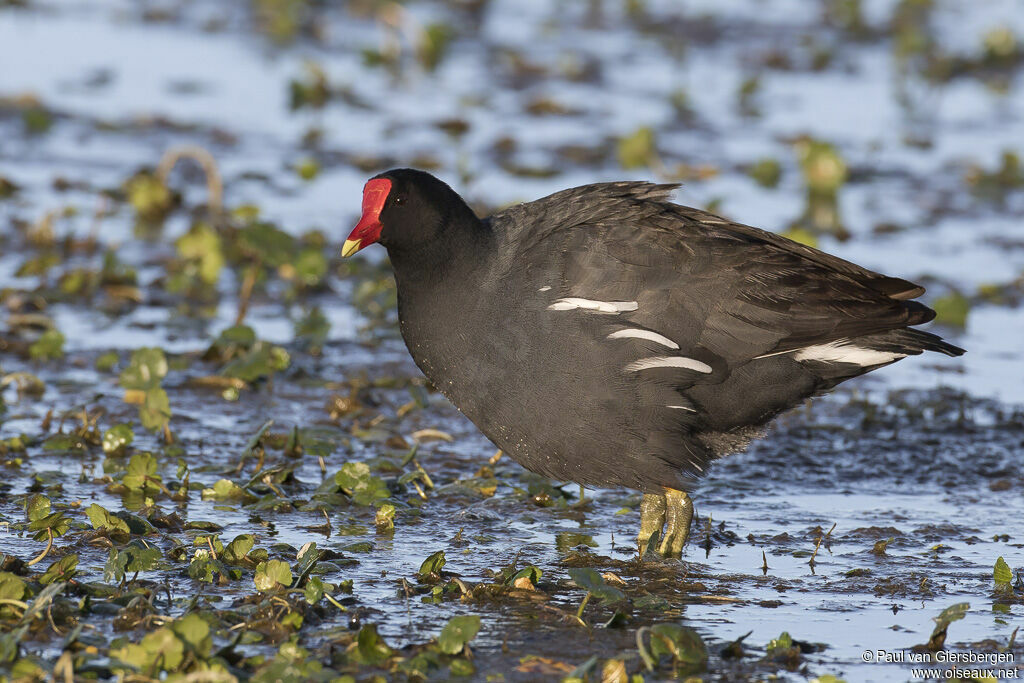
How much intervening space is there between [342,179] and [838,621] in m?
6.32

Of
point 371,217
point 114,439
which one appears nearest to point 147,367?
point 114,439

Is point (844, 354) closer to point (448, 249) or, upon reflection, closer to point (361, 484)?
point (448, 249)

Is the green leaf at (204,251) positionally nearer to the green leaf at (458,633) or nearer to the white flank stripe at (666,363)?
the white flank stripe at (666,363)

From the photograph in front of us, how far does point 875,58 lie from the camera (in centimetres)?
1388

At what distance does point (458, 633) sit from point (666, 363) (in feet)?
4.34

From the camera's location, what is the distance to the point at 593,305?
16.4ft

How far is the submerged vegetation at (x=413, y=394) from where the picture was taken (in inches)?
175

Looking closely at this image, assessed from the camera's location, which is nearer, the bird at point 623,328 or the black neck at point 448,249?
the bird at point 623,328

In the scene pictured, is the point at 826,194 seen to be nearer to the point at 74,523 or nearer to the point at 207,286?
the point at 207,286

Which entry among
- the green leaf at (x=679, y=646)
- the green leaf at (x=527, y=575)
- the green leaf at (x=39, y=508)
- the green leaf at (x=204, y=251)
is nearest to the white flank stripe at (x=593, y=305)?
the green leaf at (x=527, y=575)

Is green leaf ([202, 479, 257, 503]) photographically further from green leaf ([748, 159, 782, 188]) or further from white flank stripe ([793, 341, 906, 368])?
green leaf ([748, 159, 782, 188])

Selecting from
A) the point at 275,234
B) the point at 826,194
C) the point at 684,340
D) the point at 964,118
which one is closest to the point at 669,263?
the point at 684,340

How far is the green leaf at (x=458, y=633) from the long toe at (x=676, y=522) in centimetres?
124

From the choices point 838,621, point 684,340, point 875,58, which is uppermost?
point 875,58
